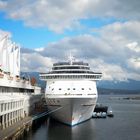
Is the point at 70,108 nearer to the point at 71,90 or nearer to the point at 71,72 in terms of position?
the point at 71,90

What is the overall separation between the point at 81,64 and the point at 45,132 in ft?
63.3

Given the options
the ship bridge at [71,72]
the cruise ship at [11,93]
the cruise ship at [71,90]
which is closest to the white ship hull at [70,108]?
the cruise ship at [71,90]

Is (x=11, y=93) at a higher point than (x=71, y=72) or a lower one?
lower

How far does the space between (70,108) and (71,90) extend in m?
4.58

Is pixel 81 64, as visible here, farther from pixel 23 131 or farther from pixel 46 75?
pixel 23 131

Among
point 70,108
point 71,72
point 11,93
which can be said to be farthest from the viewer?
point 71,72

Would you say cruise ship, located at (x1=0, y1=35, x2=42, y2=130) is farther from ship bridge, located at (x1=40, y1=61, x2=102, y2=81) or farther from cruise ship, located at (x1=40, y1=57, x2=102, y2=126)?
ship bridge, located at (x1=40, y1=61, x2=102, y2=81)

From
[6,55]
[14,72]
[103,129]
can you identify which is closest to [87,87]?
[103,129]

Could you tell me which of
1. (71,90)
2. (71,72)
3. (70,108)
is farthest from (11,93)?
(71,72)

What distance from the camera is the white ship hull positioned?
68.4 meters

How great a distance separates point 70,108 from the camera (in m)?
68.2

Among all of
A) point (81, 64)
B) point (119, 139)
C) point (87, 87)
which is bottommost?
point (119, 139)

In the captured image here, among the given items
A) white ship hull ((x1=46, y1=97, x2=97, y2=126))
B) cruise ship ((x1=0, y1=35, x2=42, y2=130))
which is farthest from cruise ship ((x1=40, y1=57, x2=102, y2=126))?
cruise ship ((x1=0, y1=35, x2=42, y2=130))

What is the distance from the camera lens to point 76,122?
7112 centimetres
